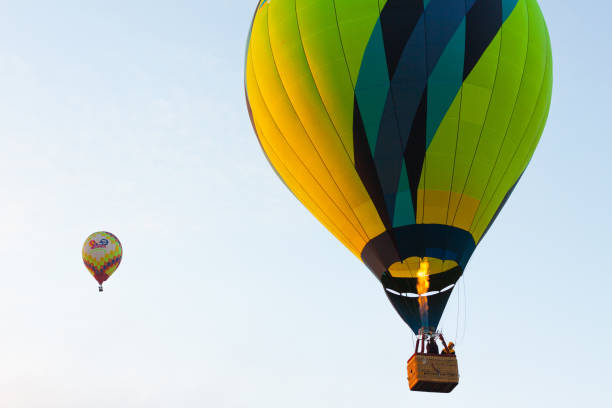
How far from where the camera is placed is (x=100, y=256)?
1382 inches

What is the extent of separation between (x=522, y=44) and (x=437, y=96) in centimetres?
212

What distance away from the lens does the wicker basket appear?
1655cm

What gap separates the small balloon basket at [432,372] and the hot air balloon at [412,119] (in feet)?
2.38

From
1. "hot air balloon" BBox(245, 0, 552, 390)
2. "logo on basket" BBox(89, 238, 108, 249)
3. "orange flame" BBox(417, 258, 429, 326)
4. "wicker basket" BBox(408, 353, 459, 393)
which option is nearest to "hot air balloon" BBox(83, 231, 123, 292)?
"logo on basket" BBox(89, 238, 108, 249)

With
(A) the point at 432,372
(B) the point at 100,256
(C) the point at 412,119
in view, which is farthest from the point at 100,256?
(A) the point at 432,372

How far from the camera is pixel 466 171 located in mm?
17312

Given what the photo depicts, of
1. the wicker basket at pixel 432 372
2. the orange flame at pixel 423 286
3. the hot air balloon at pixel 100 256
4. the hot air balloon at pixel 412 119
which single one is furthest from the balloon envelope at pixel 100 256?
the wicker basket at pixel 432 372

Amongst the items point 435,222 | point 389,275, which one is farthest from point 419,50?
point 389,275

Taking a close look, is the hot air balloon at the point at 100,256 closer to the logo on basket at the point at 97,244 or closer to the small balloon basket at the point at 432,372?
the logo on basket at the point at 97,244

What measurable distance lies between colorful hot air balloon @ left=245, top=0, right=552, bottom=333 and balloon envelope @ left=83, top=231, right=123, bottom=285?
737 inches

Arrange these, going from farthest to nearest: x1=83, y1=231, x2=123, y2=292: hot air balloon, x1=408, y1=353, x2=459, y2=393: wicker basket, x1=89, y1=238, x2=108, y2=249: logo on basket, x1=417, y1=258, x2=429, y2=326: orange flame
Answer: x1=89, y1=238, x2=108, y2=249: logo on basket < x1=83, y1=231, x2=123, y2=292: hot air balloon < x1=417, y1=258, x2=429, y2=326: orange flame < x1=408, y1=353, x2=459, y2=393: wicker basket

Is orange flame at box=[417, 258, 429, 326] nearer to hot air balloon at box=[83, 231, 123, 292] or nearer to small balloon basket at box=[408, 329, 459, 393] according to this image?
small balloon basket at box=[408, 329, 459, 393]

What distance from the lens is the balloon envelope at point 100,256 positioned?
3503cm

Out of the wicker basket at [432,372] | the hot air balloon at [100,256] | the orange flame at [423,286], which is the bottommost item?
the wicker basket at [432,372]
